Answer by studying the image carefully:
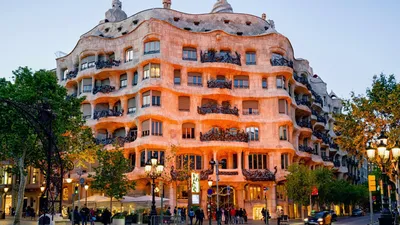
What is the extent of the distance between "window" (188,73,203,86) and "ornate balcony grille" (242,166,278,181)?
10.9 m

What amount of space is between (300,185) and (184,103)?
1516 cm

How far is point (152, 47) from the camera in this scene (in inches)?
2109

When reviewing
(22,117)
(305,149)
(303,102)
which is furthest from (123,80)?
(305,149)

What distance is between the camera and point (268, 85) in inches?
2237

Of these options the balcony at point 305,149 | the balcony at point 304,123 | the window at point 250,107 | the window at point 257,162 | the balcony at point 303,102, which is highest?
the balcony at point 303,102

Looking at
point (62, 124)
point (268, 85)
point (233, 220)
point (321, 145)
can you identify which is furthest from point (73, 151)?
point (321, 145)

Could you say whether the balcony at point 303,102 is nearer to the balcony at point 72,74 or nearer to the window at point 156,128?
the window at point 156,128

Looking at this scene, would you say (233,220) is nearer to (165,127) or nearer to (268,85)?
(165,127)

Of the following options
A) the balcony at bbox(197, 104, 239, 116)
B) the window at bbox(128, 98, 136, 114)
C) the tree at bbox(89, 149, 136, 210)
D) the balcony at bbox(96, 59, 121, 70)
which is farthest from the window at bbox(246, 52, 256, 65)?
the tree at bbox(89, 149, 136, 210)

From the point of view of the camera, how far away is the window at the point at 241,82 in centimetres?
5674

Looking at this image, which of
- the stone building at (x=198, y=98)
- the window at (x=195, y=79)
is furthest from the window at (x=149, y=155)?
the window at (x=195, y=79)

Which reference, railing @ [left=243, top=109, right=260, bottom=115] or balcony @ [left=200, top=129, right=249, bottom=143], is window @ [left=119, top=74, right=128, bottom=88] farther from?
railing @ [left=243, top=109, right=260, bottom=115]

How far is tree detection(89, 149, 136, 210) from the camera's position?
42.3 metres

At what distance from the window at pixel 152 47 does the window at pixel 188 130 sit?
28.3ft
